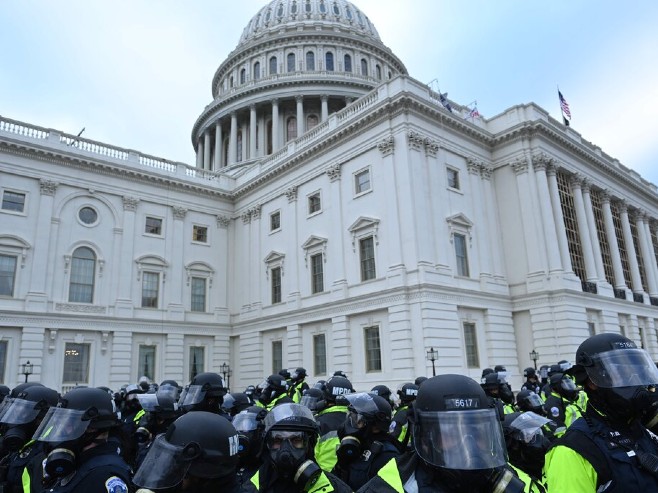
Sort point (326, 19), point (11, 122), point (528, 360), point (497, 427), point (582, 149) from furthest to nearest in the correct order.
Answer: point (326, 19), point (582, 149), point (11, 122), point (528, 360), point (497, 427)

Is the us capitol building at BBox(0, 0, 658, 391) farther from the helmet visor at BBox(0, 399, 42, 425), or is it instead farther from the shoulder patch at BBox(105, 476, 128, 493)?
the shoulder patch at BBox(105, 476, 128, 493)

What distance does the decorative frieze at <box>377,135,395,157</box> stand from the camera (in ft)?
82.9

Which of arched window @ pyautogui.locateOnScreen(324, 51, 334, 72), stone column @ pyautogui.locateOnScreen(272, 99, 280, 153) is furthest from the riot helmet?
arched window @ pyautogui.locateOnScreen(324, 51, 334, 72)

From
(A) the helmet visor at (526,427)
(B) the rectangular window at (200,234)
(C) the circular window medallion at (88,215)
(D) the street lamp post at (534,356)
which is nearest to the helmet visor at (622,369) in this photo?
(A) the helmet visor at (526,427)

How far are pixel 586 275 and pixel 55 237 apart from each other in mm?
30932

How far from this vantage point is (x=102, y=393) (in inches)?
176

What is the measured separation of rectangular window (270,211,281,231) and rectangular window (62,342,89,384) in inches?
527

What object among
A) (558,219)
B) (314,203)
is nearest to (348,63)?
(314,203)

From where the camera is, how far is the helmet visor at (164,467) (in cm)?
282

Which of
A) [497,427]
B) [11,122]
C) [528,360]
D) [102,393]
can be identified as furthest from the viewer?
[11,122]

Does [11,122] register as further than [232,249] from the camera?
No

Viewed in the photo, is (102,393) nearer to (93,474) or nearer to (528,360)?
(93,474)

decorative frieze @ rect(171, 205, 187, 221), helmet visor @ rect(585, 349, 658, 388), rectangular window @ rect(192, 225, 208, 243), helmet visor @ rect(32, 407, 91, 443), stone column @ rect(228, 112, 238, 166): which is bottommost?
helmet visor @ rect(32, 407, 91, 443)

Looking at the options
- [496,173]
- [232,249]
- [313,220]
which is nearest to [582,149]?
[496,173]
